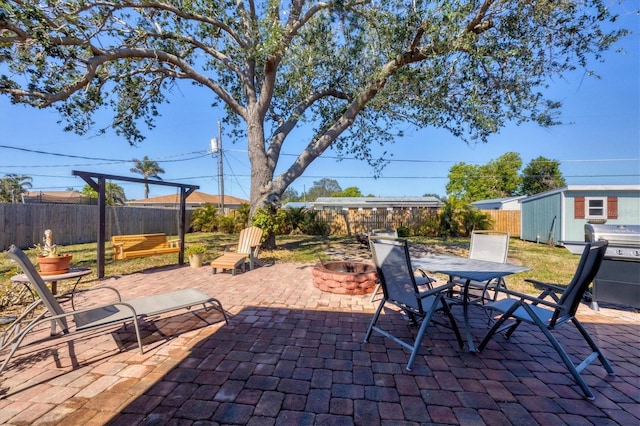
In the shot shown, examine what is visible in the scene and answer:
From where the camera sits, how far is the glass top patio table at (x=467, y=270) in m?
2.75

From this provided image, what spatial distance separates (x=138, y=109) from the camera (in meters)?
9.64

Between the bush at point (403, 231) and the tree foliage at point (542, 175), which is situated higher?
the tree foliage at point (542, 175)

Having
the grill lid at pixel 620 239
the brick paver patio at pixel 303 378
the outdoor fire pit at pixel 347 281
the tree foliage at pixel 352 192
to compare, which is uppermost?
the tree foliage at pixel 352 192

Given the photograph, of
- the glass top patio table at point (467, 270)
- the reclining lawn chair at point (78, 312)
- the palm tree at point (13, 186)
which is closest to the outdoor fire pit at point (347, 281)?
the glass top patio table at point (467, 270)

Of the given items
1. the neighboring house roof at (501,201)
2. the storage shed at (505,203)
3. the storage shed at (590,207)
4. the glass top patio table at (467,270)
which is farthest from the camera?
the storage shed at (505,203)

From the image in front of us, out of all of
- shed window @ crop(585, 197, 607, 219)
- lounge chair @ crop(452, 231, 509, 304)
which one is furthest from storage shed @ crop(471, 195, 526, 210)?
lounge chair @ crop(452, 231, 509, 304)

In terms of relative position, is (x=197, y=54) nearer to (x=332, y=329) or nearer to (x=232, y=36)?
(x=232, y=36)

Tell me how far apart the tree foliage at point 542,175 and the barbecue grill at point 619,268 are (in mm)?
33634

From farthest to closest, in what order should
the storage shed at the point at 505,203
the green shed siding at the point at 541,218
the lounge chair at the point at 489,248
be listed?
the storage shed at the point at 505,203 < the green shed siding at the point at 541,218 < the lounge chair at the point at 489,248

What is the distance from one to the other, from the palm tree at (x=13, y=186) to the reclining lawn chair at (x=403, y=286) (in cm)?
4228

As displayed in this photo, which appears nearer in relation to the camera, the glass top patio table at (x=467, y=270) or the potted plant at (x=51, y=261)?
the glass top patio table at (x=467, y=270)

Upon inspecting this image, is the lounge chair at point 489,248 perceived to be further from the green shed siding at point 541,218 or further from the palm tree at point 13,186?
the palm tree at point 13,186

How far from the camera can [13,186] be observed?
31875 mm

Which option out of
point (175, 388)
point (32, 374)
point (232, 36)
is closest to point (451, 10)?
point (232, 36)
